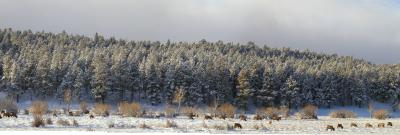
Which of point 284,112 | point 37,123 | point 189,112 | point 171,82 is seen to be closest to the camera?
point 37,123

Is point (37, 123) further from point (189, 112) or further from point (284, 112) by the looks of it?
point (284, 112)

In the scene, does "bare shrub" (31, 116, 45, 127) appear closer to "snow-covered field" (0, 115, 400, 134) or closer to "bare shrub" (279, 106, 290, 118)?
"snow-covered field" (0, 115, 400, 134)

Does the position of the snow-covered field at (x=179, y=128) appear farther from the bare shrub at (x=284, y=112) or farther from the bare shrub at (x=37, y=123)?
the bare shrub at (x=284, y=112)

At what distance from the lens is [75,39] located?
163000 mm

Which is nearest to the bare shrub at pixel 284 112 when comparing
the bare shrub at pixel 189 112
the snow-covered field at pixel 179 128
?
the bare shrub at pixel 189 112

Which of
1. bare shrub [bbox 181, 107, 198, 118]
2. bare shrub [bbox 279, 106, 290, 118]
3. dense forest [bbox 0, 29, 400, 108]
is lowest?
bare shrub [bbox 279, 106, 290, 118]

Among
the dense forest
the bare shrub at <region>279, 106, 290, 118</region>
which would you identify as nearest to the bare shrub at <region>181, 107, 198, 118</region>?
the bare shrub at <region>279, 106, 290, 118</region>

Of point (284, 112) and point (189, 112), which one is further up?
point (189, 112)

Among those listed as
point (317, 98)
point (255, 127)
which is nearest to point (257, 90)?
point (317, 98)

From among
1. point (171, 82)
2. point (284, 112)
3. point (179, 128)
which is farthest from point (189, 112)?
point (171, 82)

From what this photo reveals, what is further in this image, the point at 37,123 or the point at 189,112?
the point at 189,112

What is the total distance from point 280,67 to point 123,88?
2838cm

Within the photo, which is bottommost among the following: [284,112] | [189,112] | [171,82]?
[284,112]

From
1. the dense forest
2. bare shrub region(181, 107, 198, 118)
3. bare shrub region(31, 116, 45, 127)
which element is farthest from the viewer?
the dense forest
